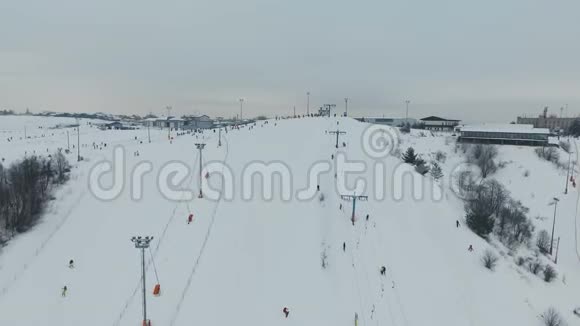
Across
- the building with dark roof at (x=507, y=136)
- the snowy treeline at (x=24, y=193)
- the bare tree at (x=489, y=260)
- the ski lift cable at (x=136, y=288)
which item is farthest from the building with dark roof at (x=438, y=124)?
the snowy treeline at (x=24, y=193)

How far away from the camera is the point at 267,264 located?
25250mm

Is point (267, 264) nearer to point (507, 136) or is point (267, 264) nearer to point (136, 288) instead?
point (136, 288)

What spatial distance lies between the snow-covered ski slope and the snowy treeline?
3.10 feet

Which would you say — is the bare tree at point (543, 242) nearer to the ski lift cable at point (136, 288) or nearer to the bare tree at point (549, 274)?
the bare tree at point (549, 274)

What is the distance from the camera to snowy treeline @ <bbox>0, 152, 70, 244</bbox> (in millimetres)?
28625

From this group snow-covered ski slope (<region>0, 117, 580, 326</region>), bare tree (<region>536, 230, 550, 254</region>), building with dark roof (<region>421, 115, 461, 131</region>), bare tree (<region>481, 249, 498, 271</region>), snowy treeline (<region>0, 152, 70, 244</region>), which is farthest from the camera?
building with dark roof (<region>421, 115, 461, 131</region>)

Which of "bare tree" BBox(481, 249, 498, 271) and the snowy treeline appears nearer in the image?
the snowy treeline

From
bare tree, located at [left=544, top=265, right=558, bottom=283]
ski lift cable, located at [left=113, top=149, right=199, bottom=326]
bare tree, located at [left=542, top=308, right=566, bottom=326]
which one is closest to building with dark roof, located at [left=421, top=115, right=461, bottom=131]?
bare tree, located at [left=544, top=265, right=558, bottom=283]

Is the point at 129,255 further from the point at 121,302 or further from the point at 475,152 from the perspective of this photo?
the point at 475,152

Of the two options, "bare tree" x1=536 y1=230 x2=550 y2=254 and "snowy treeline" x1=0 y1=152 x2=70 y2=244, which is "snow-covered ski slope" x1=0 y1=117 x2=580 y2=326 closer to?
"snowy treeline" x1=0 y1=152 x2=70 y2=244

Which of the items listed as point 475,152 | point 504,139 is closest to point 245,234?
point 475,152

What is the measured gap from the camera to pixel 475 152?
61.0 meters

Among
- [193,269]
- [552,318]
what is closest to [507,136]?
[552,318]

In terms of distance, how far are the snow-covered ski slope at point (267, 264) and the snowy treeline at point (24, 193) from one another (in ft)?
3.10
